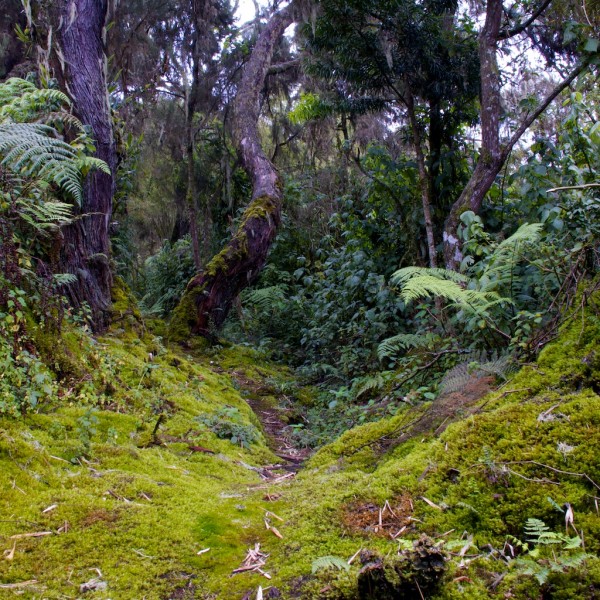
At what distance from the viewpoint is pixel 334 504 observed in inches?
76.9

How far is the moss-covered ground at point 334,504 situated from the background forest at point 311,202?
9cm

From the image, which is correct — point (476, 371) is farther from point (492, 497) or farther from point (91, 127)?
point (91, 127)

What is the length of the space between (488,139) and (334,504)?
18.0 ft

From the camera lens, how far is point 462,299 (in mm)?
3508

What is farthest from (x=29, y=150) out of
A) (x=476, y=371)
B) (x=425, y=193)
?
(x=425, y=193)

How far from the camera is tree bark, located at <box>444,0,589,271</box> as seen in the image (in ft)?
20.0

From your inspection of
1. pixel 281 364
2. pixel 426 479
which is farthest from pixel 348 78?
pixel 426 479

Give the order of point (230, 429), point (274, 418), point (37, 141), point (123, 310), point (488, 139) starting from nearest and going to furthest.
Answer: point (37, 141) → point (230, 429) → point (123, 310) → point (274, 418) → point (488, 139)

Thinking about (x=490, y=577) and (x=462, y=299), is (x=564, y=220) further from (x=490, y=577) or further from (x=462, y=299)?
(x=490, y=577)

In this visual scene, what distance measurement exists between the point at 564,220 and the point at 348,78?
4.70 m

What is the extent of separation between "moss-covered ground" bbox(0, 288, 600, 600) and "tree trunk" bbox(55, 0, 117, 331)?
208 cm

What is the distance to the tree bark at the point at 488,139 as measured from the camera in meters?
6.08

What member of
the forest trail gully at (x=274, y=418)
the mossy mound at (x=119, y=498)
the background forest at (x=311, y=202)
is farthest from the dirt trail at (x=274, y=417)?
the mossy mound at (x=119, y=498)

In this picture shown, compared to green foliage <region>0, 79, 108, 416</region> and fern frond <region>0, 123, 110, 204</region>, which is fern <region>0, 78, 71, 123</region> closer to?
green foliage <region>0, 79, 108, 416</region>
